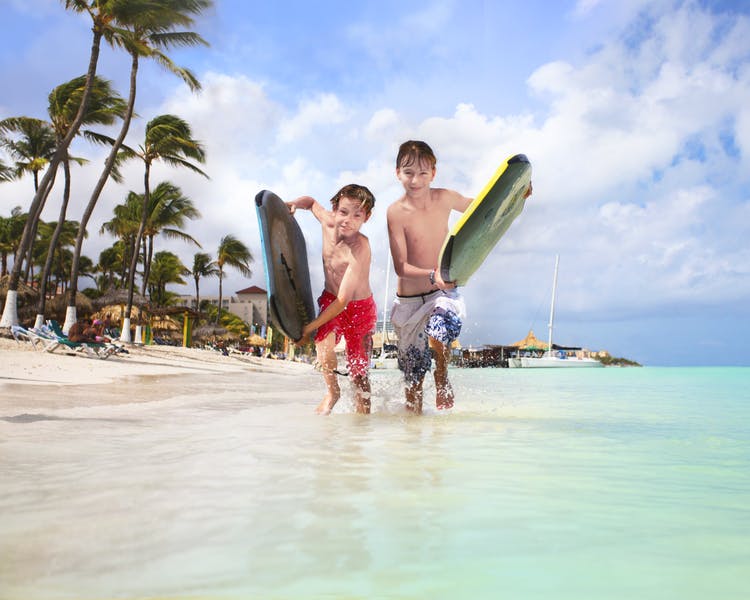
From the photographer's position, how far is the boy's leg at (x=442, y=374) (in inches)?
194

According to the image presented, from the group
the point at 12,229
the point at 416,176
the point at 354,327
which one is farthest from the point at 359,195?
the point at 12,229

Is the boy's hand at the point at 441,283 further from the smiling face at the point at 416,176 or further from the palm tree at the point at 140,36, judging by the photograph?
the palm tree at the point at 140,36

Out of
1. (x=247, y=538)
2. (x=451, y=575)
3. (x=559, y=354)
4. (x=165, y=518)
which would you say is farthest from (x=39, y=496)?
(x=559, y=354)

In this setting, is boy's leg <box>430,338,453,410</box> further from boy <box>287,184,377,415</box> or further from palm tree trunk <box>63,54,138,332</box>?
palm tree trunk <box>63,54,138,332</box>

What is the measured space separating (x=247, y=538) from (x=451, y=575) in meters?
0.57

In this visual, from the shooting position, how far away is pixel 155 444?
11.3 ft


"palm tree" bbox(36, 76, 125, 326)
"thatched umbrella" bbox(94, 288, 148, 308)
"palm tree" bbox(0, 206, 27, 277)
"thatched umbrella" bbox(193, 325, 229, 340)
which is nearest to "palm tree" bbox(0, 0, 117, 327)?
"palm tree" bbox(36, 76, 125, 326)

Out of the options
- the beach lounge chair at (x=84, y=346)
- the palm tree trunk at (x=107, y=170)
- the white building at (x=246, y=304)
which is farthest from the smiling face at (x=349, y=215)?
the white building at (x=246, y=304)

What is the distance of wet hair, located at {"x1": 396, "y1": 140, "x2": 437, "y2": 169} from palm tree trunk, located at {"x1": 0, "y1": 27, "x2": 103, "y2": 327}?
15536mm

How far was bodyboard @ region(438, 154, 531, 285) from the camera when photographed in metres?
4.37

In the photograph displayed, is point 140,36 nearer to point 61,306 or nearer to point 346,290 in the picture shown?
point 61,306

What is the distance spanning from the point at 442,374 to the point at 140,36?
68.7 feet

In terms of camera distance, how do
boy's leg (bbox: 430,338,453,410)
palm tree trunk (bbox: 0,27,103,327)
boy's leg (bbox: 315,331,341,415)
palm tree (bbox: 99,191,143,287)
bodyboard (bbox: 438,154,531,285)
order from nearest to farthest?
bodyboard (bbox: 438,154,531,285) < boy's leg (bbox: 315,331,341,415) < boy's leg (bbox: 430,338,453,410) < palm tree trunk (bbox: 0,27,103,327) < palm tree (bbox: 99,191,143,287)

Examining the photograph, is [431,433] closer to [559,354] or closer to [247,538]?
[247,538]
